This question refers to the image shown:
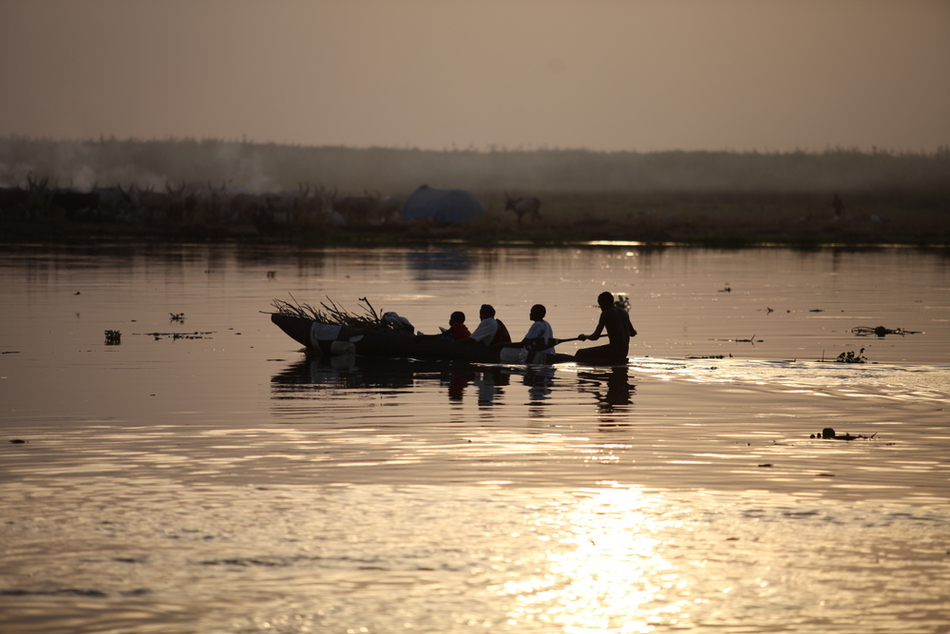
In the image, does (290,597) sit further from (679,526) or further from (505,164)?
(505,164)

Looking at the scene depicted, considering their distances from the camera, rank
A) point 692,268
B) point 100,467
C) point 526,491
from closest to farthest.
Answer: point 526,491 → point 100,467 → point 692,268

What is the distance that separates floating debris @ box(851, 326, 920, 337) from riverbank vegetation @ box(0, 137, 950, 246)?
5488 cm

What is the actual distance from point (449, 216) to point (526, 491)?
82.6 metres

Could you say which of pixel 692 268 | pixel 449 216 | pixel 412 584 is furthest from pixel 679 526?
pixel 449 216

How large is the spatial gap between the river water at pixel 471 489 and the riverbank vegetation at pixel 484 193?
64957 millimetres

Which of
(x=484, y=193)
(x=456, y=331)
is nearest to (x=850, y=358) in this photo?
(x=456, y=331)

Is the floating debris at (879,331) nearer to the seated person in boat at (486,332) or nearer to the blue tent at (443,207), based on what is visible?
the seated person in boat at (486,332)

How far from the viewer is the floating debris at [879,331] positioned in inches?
1094

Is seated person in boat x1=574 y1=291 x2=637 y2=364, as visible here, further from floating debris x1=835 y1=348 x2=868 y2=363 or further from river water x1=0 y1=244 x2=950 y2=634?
floating debris x1=835 y1=348 x2=868 y2=363

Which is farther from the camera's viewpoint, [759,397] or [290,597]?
[759,397]

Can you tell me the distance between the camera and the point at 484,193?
159 m

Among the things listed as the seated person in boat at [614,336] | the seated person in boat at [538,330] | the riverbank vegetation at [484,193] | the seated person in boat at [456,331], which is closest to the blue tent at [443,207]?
the riverbank vegetation at [484,193]

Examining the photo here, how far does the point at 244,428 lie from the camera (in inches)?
596

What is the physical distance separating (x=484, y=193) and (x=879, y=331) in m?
133
